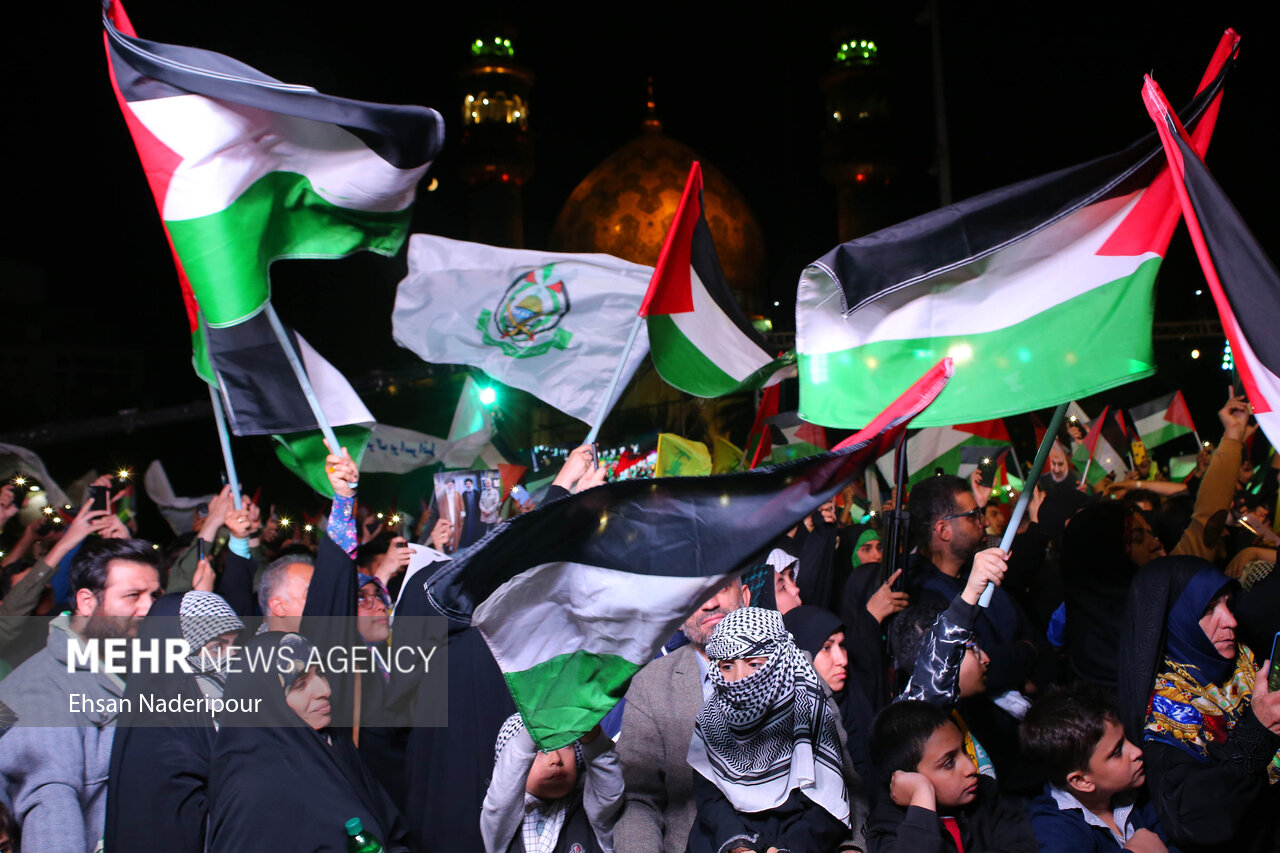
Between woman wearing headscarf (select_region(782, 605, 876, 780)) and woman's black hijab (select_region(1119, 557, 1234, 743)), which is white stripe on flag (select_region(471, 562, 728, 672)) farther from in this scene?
woman's black hijab (select_region(1119, 557, 1234, 743))

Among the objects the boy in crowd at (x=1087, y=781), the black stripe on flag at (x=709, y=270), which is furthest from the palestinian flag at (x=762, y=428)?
the boy in crowd at (x=1087, y=781)

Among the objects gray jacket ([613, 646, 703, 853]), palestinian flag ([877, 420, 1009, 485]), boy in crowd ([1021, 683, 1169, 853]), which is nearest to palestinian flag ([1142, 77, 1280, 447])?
boy in crowd ([1021, 683, 1169, 853])

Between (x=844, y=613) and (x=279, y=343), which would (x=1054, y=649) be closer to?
(x=844, y=613)

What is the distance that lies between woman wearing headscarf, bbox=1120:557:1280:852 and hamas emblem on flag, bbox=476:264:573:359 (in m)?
3.30

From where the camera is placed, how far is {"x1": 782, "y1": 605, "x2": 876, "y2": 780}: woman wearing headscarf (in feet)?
14.0

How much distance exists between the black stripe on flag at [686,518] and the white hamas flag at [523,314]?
9.22 ft

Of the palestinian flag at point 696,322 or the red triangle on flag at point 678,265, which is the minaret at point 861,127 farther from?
the red triangle on flag at point 678,265

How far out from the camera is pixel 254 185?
471 centimetres

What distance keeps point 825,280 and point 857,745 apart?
187cm

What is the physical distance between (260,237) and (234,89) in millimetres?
635

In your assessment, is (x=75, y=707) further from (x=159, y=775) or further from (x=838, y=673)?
(x=838, y=673)

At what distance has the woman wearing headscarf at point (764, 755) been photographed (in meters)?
3.49

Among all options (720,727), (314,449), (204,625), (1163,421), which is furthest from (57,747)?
(1163,421)

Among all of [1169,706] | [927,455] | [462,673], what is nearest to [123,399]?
[927,455]
